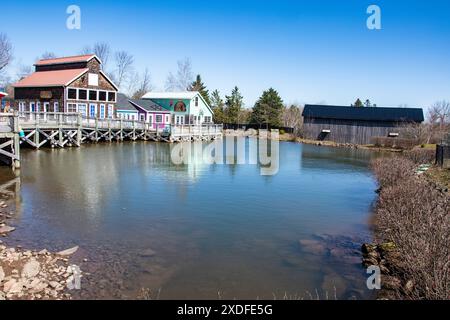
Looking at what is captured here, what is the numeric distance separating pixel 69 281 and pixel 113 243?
8.59 ft

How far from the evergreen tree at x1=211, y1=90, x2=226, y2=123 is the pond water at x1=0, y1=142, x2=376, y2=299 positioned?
1801 inches

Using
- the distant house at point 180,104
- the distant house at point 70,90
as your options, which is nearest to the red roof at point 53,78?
the distant house at point 70,90

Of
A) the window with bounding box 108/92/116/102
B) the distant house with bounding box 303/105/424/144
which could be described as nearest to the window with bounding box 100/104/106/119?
the window with bounding box 108/92/116/102

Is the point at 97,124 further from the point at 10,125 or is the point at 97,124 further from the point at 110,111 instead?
the point at 10,125

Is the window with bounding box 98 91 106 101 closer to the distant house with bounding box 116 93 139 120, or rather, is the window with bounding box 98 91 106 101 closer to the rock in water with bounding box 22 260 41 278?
the distant house with bounding box 116 93 139 120

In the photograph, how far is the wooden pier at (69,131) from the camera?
71.6ft

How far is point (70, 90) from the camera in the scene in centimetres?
4144

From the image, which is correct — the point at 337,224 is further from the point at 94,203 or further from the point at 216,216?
the point at 94,203

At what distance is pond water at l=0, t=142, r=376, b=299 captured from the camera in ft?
29.5

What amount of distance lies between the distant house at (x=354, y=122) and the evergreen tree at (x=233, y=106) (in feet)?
53.5

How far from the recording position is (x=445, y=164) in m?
22.1

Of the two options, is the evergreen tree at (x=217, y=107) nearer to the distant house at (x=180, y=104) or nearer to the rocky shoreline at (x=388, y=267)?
the distant house at (x=180, y=104)

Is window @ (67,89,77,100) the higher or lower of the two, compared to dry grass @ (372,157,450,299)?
higher
